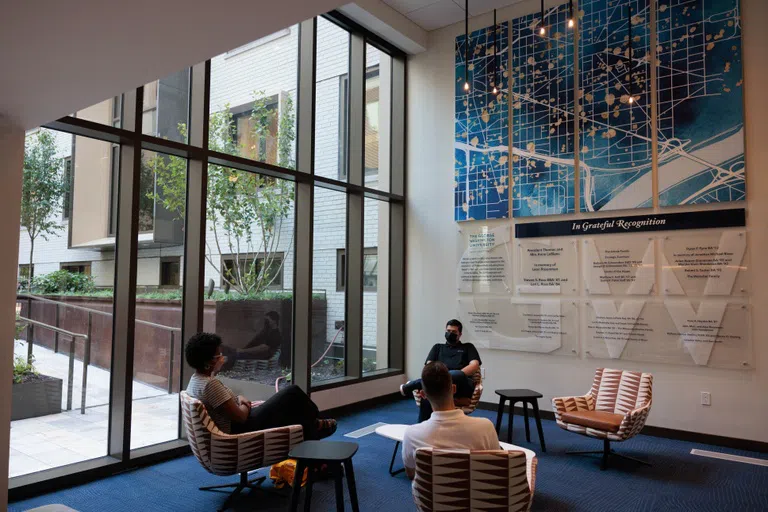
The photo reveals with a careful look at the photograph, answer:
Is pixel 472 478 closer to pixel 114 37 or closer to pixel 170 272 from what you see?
pixel 114 37

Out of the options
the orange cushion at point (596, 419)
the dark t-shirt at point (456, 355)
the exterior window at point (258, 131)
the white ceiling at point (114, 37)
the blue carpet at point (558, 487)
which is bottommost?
the blue carpet at point (558, 487)

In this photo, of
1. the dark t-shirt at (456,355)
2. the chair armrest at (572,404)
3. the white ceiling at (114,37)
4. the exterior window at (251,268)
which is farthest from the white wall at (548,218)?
the white ceiling at (114,37)

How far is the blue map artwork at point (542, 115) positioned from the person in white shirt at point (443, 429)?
14.1ft

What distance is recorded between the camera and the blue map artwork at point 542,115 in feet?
21.6

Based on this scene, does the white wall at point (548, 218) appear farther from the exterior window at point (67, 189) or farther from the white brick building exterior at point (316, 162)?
the exterior window at point (67, 189)

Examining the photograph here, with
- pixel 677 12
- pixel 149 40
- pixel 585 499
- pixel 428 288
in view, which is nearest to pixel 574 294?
pixel 428 288

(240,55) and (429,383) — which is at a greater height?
(240,55)

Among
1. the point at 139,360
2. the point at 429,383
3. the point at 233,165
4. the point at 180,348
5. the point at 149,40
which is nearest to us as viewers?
the point at 149,40

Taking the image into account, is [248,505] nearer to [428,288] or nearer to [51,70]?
[51,70]

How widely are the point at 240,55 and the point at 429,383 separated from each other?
4544 millimetres

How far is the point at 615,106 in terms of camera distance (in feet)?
20.5

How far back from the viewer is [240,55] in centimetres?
587

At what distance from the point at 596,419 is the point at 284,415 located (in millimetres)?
2771

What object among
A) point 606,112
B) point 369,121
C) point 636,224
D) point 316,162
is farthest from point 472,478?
point 369,121
